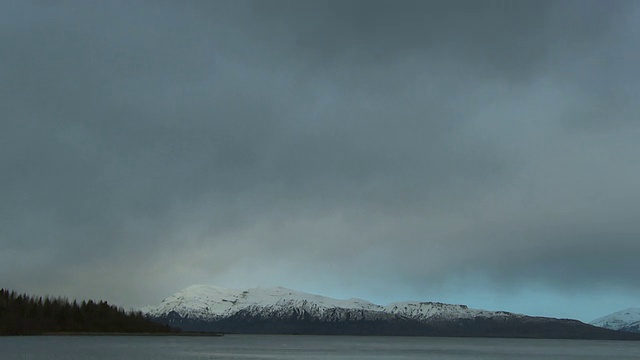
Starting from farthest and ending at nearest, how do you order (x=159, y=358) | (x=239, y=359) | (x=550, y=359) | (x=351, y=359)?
(x=550, y=359) → (x=351, y=359) → (x=239, y=359) → (x=159, y=358)

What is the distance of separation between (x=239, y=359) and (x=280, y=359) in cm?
956

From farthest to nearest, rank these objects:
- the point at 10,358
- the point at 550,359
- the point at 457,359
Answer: the point at 550,359, the point at 457,359, the point at 10,358

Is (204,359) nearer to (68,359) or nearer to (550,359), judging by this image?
(68,359)

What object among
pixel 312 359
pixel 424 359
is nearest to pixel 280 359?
→ pixel 312 359

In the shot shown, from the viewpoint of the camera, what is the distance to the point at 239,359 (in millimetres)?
150375

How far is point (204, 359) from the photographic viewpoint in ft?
462

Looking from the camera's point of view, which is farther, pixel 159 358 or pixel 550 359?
pixel 550 359

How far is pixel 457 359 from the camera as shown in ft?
587

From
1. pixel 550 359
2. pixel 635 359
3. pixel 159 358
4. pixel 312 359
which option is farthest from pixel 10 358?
pixel 635 359

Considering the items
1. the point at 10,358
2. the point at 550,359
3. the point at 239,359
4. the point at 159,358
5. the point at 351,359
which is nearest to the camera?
the point at 10,358

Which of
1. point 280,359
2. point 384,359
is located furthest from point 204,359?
point 384,359

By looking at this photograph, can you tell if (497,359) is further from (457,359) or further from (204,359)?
(204,359)

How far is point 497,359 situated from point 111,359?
103 metres

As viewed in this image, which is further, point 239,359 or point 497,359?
point 497,359
